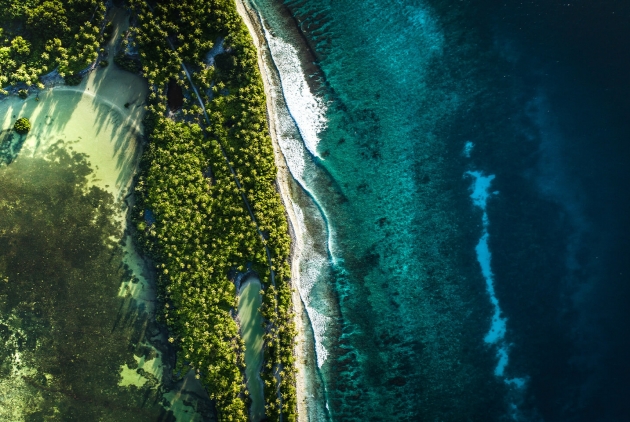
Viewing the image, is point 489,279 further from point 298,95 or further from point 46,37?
point 46,37

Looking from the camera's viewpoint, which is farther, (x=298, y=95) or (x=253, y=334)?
(x=298, y=95)

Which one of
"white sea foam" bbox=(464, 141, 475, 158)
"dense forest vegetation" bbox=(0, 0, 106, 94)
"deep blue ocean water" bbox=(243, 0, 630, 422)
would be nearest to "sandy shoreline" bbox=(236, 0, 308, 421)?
"deep blue ocean water" bbox=(243, 0, 630, 422)

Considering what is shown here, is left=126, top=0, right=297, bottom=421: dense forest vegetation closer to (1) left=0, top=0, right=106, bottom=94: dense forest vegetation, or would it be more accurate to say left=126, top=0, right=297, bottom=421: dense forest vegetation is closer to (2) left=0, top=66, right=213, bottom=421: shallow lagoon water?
(2) left=0, top=66, right=213, bottom=421: shallow lagoon water

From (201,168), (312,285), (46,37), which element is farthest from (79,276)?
(46,37)

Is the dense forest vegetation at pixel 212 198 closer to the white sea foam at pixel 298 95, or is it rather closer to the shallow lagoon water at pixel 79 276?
the white sea foam at pixel 298 95

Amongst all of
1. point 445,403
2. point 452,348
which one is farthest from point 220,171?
point 445,403

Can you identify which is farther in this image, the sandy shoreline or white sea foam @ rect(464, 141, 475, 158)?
white sea foam @ rect(464, 141, 475, 158)

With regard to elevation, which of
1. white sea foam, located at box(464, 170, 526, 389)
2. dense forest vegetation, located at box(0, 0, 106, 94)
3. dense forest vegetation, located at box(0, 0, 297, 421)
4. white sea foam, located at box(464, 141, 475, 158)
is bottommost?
white sea foam, located at box(464, 170, 526, 389)

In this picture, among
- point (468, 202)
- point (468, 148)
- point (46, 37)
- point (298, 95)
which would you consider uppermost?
point (46, 37)
